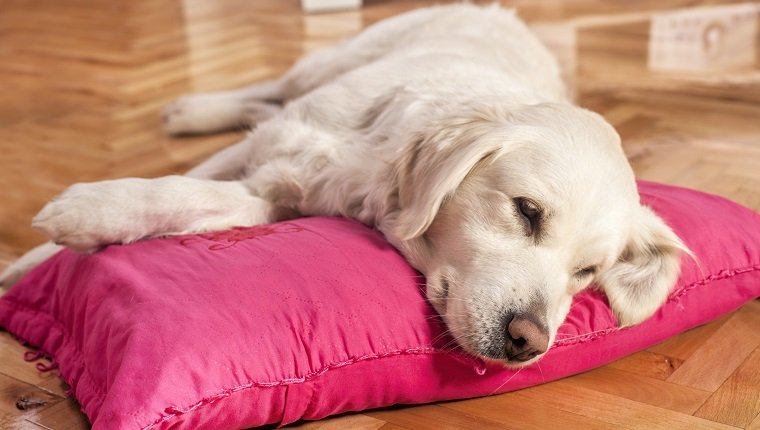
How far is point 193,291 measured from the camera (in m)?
2.03

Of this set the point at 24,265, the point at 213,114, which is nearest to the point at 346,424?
the point at 24,265

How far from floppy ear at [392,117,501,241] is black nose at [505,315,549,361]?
0.32m

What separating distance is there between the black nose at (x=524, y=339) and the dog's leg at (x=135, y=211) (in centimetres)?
83

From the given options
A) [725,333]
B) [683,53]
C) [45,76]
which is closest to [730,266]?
[725,333]

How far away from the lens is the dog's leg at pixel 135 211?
223cm

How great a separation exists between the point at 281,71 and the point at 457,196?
283cm

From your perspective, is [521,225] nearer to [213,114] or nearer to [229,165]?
[229,165]

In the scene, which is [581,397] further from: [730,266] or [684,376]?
[730,266]

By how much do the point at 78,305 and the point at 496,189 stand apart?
3.11ft

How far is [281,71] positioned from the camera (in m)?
4.88

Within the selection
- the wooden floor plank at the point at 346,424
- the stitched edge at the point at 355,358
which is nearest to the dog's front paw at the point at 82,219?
the stitched edge at the point at 355,358

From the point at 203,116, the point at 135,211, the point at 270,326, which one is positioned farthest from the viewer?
the point at 203,116

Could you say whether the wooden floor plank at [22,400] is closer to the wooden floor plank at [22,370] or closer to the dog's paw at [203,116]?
the wooden floor plank at [22,370]

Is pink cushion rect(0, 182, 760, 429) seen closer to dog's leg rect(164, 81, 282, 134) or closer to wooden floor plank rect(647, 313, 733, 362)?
wooden floor plank rect(647, 313, 733, 362)
